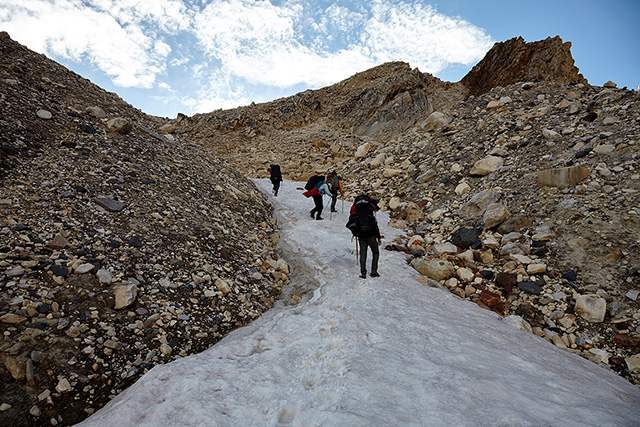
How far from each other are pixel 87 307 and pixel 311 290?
3.81 metres

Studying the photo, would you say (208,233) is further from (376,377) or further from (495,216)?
(495,216)

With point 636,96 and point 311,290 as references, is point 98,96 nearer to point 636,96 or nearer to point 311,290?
point 311,290

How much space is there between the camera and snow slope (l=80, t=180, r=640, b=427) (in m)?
2.82

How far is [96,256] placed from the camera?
187 inches

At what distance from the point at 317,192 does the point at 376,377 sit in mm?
8785

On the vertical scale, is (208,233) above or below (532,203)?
below

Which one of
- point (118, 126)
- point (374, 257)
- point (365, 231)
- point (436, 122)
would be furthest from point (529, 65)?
point (118, 126)

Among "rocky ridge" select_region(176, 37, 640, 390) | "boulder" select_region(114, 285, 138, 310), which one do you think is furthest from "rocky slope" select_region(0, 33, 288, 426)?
"rocky ridge" select_region(176, 37, 640, 390)

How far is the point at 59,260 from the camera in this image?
4324 mm

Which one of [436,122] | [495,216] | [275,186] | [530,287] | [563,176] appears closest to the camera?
[530,287]

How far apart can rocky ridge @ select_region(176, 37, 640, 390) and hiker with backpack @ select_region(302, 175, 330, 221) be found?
115 inches

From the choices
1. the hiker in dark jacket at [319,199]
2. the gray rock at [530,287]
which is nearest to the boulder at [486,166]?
the hiker in dark jacket at [319,199]

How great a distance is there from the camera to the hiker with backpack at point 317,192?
1180cm

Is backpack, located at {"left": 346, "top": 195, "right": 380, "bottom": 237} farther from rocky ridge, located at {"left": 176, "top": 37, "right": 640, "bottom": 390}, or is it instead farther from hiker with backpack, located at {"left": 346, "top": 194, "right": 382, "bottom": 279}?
rocky ridge, located at {"left": 176, "top": 37, "right": 640, "bottom": 390}
